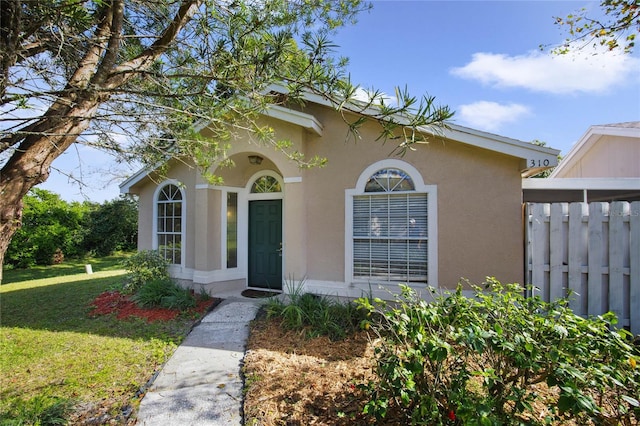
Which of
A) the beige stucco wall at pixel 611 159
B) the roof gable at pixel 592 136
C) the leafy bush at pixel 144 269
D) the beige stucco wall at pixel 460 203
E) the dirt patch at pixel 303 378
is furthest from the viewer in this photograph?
the beige stucco wall at pixel 611 159

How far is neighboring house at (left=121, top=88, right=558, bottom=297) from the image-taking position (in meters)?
5.89

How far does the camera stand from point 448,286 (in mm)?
6168

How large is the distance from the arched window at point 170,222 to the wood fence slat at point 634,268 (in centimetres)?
994

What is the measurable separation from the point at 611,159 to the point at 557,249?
8.14m

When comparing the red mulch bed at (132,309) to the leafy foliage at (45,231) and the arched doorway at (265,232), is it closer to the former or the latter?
the arched doorway at (265,232)

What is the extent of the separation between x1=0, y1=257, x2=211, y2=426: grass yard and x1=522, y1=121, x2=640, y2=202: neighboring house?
7585mm

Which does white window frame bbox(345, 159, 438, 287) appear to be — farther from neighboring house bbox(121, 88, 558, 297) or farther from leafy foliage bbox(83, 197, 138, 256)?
→ leafy foliage bbox(83, 197, 138, 256)

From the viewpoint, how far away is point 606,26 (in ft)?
17.1

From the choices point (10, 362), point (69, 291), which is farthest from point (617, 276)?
point (69, 291)

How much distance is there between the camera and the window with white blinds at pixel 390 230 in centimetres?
640

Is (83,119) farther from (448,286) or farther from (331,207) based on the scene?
(448,286)

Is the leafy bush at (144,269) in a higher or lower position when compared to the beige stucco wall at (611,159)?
lower

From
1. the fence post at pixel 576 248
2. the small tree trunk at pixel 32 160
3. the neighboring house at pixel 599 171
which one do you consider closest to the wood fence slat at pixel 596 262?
the fence post at pixel 576 248

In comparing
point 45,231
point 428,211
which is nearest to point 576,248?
point 428,211
